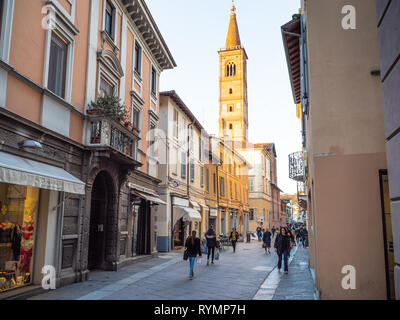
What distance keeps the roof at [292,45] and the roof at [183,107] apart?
374 inches

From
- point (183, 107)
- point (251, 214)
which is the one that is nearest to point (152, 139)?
point (183, 107)

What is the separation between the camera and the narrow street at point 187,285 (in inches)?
335

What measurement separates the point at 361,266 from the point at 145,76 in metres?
13.4

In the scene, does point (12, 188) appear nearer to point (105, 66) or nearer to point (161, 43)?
point (105, 66)

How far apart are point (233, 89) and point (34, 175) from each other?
59.8 metres

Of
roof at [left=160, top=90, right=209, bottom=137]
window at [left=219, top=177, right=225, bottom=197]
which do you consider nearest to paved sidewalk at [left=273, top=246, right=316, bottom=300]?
roof at [left=160, top=90, right=209, bottom=137]

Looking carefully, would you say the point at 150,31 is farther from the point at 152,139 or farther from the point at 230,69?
the point at 230,69

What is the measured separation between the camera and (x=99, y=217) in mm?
13172

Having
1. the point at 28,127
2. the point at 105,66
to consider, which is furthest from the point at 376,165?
the point at 105,66

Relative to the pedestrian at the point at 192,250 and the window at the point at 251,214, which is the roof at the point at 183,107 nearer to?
the pedestrian at the point at 192,250

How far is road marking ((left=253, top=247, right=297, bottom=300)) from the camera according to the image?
8.60 metres

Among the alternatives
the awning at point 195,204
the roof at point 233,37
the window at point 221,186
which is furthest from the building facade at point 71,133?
the roof at point 233,37

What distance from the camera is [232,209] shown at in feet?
135

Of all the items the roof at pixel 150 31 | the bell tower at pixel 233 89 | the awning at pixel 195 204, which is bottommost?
the awning at pixel 195 204
